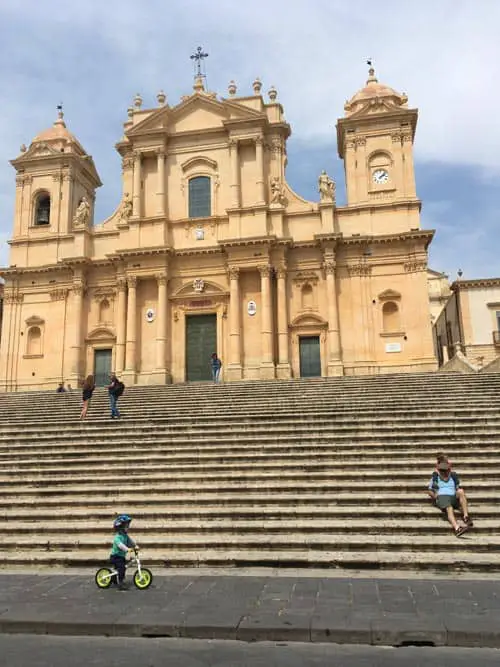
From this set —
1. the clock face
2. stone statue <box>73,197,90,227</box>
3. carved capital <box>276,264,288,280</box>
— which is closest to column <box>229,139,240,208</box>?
carved capital <box>276,264,288,280</box>

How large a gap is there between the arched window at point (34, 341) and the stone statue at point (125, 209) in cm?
734

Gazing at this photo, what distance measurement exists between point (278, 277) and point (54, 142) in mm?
16112

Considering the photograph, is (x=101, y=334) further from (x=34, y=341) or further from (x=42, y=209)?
(x=42, y=209)

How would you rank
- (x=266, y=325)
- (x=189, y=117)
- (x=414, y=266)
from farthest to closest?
(x=189, y=117) < (x=414, y=266) < (x=266, y=325)

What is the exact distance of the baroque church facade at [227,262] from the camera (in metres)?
28.6

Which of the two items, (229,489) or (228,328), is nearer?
(229,489)

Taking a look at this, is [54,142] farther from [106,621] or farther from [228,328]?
[106,621]

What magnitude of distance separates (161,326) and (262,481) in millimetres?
17727

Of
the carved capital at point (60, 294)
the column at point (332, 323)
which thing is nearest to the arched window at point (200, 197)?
the column at point (332, 323)

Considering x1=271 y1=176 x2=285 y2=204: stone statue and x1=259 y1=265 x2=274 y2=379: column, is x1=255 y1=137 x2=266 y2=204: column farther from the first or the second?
x1=259 y1=265 x2=274 y2=379: column

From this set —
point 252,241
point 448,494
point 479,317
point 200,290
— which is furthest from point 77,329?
point 479,317

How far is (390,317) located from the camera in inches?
1135

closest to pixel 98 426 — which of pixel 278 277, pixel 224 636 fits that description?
pixel 224 636

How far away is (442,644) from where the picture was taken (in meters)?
6.07
